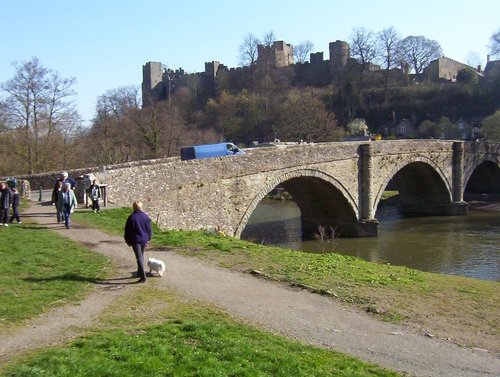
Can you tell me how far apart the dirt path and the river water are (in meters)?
13.0

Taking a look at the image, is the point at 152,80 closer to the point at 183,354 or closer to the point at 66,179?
the point at 66,179

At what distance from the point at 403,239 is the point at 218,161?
42.1ft

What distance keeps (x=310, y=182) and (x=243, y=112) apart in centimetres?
4480

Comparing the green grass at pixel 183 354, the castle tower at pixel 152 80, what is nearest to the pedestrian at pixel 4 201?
the green grass at pixel 183 354

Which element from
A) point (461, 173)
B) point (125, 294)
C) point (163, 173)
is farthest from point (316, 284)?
point (461, 173)

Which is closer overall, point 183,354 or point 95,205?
point 183,354

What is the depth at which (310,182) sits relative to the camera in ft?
90.7

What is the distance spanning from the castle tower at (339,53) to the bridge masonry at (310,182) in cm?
3888

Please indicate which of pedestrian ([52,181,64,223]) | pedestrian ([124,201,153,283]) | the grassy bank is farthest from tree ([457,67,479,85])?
pedestrian ([124,201,153,283])

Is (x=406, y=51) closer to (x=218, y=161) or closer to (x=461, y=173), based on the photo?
(x=461, y=173)

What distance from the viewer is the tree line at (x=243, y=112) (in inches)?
1147

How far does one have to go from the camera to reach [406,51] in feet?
257

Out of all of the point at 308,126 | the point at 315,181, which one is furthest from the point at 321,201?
the point at 308,126

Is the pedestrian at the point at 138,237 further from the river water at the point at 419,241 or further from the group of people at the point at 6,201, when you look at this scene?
the river water at the point at 419,241
